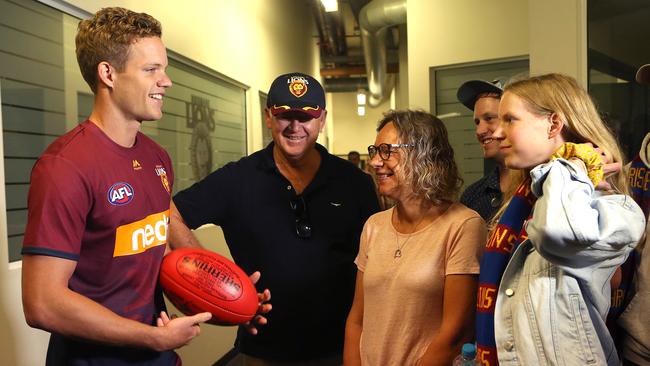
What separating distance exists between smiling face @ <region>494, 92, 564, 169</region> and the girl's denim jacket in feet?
0.50

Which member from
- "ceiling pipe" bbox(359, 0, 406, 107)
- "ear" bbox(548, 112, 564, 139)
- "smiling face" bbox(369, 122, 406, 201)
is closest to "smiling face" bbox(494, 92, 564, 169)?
"ear" bbox(548, 112, 564, 139)

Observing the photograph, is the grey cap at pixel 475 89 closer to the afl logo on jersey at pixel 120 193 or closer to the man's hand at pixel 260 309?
the man's hand at pixel 260 309

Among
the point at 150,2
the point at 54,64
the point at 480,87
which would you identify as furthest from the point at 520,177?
the point at 150,2

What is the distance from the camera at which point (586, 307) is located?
112cm

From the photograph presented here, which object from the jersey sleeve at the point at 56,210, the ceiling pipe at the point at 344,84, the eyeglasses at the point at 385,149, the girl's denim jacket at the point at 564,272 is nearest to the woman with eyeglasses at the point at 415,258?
the eyeglasses at the point at 385,149

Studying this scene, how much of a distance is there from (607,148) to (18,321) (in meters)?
2.37

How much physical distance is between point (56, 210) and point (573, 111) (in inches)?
50.5

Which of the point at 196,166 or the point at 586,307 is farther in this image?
the point at 196,166

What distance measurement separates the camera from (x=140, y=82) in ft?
4.74

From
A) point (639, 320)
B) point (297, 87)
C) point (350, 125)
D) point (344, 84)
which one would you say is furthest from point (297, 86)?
point (350, 125)

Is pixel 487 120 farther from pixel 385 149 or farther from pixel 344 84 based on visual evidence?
pixel 344 84

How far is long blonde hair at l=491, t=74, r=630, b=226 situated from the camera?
125cm

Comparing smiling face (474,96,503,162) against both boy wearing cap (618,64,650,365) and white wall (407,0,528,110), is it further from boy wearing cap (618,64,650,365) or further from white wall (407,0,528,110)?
white wall (407,0,528,110)

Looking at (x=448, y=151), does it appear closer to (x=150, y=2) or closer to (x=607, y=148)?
(x=607, y=148)
